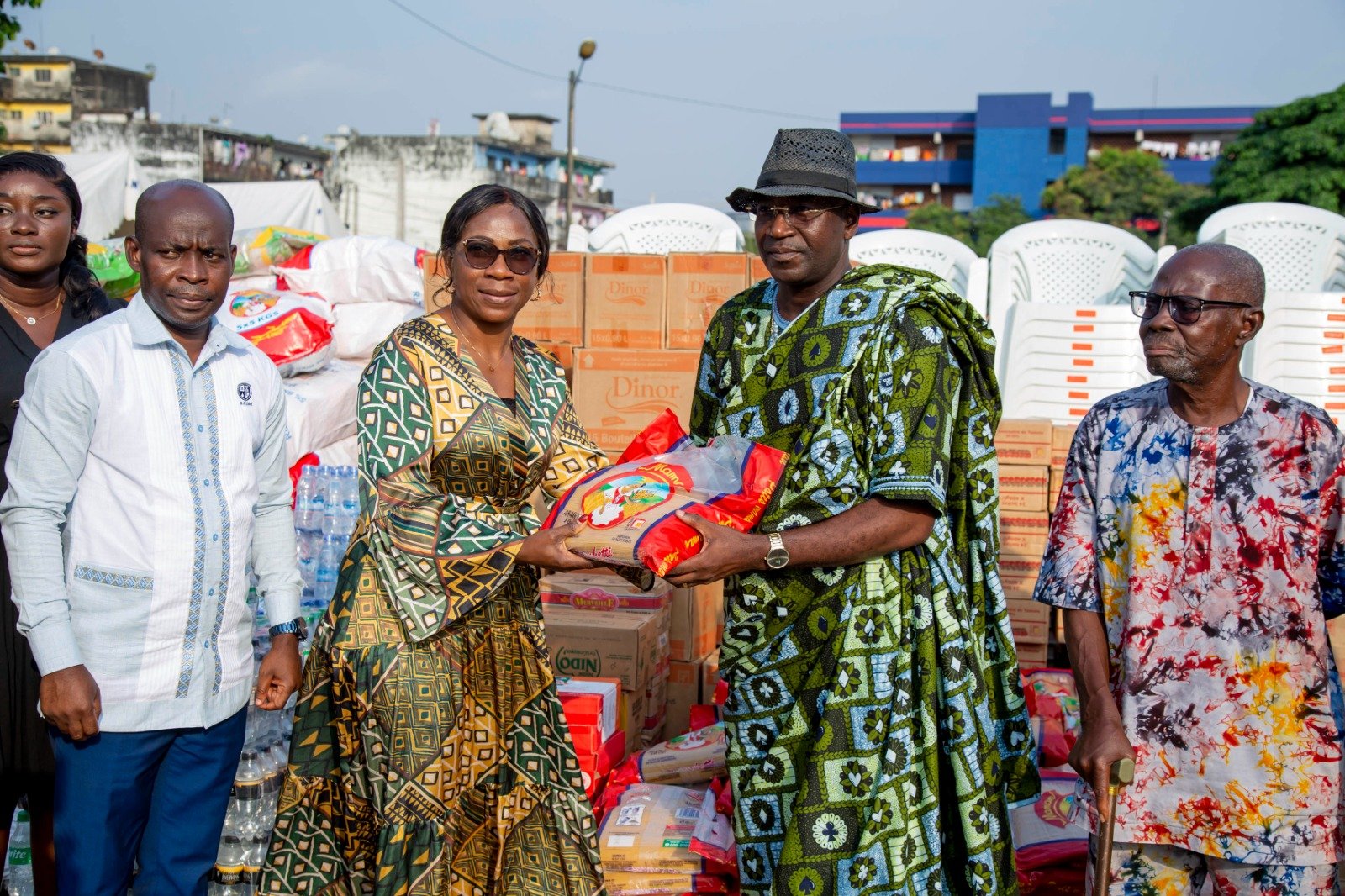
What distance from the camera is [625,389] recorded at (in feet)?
15.8

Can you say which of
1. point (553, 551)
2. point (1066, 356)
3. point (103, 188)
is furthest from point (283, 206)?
point (553, 551)

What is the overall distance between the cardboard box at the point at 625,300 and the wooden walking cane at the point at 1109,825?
3287mm

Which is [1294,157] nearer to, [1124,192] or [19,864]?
[1124,192]

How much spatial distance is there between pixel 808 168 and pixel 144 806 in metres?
1.89

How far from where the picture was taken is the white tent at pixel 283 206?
46.8 feet

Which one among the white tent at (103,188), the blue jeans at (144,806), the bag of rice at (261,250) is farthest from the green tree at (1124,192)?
the blue jeans at (144,806)

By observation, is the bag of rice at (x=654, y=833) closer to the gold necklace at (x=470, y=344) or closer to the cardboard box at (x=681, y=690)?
the cardboard box at (x=681, y=690)

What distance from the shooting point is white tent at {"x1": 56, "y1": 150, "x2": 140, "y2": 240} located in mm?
11469

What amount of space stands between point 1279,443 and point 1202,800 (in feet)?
2.36

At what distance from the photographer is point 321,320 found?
19.4 ft

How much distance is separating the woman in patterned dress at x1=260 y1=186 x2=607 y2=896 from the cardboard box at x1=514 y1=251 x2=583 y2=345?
2.70 meters

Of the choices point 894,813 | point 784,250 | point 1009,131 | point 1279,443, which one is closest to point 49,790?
point 894,813

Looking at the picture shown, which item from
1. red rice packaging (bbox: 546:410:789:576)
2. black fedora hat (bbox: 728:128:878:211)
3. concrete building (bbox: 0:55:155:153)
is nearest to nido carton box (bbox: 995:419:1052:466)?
black fedora hat (bbox: 728:128:878:211)

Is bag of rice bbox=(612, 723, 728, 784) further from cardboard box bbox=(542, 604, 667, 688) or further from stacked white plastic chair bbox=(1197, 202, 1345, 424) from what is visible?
stacked white plastic chair bbox=(1197, 202, 1345, 424)
